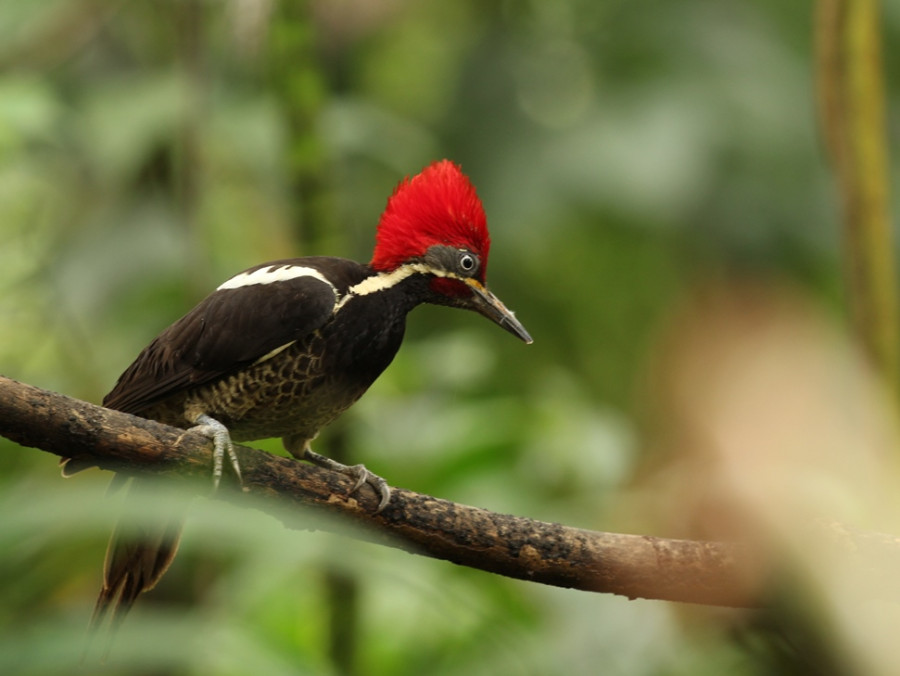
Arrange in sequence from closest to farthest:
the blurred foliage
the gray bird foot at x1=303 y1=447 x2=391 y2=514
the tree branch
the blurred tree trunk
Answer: the tree branch < the gray bird foot at x1=303 y1=447 x2=391 y2=514 < the blurred tree trunk < the blurred foliage

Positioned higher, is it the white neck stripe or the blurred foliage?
the white neck stripe

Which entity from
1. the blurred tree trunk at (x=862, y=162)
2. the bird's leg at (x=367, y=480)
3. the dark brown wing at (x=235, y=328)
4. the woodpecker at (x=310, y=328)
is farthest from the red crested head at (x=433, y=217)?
the blurred tree trunk at (x=862, y=162)

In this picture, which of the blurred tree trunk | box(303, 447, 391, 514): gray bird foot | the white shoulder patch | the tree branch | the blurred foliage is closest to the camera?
the tree branch

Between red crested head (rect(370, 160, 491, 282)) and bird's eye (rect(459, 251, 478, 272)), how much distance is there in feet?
0.05

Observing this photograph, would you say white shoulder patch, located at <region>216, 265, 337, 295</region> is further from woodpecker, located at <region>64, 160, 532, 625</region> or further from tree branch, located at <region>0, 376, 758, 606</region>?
tree branch, located at <region>0, 376, 758, 606</region>

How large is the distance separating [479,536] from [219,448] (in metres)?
0.53

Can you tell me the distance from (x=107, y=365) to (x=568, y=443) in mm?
1531

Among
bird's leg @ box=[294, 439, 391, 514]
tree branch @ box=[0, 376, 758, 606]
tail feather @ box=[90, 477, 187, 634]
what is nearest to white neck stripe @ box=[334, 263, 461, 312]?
bird's leg @ box=[294, 439, 391, 514]

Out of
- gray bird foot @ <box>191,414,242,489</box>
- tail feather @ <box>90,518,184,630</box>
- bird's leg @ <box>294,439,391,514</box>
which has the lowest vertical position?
tail feather @ <box>90,518,184,630</box>

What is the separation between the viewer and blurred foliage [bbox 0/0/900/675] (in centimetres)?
287

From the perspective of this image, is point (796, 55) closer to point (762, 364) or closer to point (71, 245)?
point (762, 364)

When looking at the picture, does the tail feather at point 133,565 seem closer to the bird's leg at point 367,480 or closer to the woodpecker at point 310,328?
the woodpecker at point 310,328

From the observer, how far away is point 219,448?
Result: 221cm

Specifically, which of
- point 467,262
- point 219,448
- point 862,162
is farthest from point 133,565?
point 862,162
